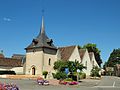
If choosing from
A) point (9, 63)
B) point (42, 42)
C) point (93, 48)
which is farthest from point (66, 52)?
point (93, 48)

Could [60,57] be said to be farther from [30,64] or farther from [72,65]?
[72,65]

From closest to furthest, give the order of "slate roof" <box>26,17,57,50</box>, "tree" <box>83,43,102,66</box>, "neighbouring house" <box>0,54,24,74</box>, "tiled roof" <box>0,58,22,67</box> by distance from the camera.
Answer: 1. "slate roof" <box>26,17,57,50</box>
2. "neighbouring house" <box>0,54,24,74</box>
3. "tiled roof" <box>0,58,22,67</box>
4. "tree" <box>83,43,102,66</box>

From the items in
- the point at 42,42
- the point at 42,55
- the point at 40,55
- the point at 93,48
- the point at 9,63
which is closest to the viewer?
Answer: the point at 42,55

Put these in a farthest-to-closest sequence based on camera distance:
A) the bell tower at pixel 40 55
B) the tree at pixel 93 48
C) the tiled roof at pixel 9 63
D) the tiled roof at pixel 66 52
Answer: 1. the tree at pixel 93 48
2. the tiled roof at pixel 9 63
3. the tiled roof at pixel 66 52
4. the bell tower at pixel 40 55

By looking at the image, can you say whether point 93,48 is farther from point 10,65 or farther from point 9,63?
point 10,65

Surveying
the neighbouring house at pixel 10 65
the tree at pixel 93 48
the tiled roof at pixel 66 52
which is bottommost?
the neighbouring house at pixel 10 65

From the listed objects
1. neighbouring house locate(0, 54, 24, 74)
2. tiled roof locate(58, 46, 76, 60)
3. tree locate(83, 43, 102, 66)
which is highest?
tree locate(83, 43, 102, 66)

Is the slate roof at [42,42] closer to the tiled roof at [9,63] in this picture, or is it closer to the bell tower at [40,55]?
the bell tower at [40,55]

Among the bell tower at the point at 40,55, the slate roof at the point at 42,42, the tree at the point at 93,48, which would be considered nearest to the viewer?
the bell tower at the point at 40,55

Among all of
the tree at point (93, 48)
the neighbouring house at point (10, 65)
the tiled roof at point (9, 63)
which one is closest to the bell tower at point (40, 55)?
the neighbouring house at point (10, 65)

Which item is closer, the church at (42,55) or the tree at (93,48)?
the church at (42,55)

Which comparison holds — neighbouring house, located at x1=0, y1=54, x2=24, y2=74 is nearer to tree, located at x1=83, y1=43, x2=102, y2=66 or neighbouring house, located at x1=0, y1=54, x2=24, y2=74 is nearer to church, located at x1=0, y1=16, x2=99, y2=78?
church, located at x1=0, y1=16, x2=99, y2=78

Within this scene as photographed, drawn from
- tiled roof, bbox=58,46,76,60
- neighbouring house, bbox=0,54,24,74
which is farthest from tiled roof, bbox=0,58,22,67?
tiled roof, bbox=58,46,76,60

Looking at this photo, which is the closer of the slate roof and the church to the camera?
the church
